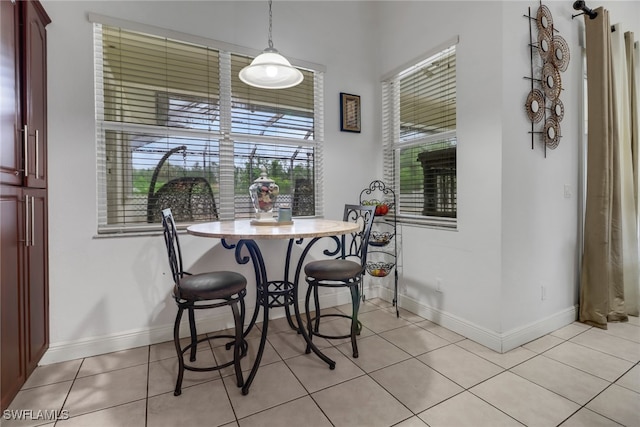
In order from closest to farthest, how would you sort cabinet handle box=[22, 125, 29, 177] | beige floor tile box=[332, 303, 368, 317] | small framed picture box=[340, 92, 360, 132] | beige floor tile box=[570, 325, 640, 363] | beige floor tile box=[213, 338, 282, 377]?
cabinet handle box=[22, 125, 29, 177], beige floor tile box=[213, 338, 282, 377], beige floor tile box=[570, 325, 640, 363], beige floor tile box=[332, 303, 368, 317], small framed picture box=[340, 92, 360, 132]

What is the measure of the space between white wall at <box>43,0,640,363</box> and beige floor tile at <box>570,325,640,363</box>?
199 mm

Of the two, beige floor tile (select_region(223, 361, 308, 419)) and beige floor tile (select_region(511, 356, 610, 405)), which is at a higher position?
beige floor tile (select_region(511, 356, 610, 405))

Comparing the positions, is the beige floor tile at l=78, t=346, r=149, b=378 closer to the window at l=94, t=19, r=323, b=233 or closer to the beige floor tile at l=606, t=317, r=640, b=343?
the window at l=94, t=19, r=323, b=233

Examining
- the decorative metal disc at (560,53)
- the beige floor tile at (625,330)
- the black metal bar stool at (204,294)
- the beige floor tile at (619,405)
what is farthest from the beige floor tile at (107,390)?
the decorative metal disc at (560,53)

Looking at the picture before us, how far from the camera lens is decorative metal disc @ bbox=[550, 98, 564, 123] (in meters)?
2.36

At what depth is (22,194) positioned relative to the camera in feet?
5.52

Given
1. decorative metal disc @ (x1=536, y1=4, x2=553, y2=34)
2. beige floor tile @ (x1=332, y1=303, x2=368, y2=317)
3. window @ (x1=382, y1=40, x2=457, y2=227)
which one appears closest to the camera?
decorative metal disc @ (x1=536, y1=4, x2=553, y2=34)

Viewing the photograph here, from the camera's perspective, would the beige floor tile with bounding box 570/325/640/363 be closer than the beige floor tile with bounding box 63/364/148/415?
No

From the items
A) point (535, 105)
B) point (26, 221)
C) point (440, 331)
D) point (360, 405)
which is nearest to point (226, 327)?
point (360, 405)

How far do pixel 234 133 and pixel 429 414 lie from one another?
7.78 ft

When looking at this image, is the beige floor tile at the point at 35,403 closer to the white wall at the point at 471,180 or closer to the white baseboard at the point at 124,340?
the white baseboard at the point at 124,340

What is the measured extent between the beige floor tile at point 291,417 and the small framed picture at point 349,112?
7.81 ft

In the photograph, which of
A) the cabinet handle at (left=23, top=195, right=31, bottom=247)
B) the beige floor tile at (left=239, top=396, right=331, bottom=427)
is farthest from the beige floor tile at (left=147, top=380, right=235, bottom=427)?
the cabinet handle at (left=23, top=195, right=31, bottom=247)

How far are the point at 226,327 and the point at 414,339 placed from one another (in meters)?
1.51
